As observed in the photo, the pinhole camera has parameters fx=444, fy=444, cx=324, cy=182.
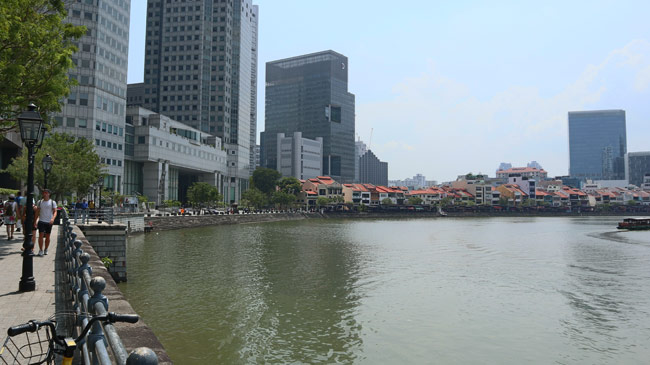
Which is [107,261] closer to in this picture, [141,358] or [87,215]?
[87,215]

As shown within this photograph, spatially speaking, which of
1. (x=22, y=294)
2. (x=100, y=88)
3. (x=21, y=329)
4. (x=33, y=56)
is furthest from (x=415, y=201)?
(x=21, y=329)

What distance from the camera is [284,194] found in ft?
464

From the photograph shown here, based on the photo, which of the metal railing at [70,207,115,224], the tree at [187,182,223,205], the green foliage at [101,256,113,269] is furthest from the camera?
the tree at [187,182,223,205]

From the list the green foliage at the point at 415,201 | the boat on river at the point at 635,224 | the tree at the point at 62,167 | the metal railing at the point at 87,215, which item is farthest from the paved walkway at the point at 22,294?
the green foliage at the point at 415,201

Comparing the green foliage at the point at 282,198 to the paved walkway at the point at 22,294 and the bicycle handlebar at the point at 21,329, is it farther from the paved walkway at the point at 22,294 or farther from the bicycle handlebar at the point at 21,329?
the bicycle handlebar at the point at 21,329

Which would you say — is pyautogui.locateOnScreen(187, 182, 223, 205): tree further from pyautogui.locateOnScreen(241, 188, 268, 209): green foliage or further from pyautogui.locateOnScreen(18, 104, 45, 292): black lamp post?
pyautogui.locateOnScreen(18, 104, 45, 292): black lamp post

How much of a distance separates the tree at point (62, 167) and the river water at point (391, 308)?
1271 cm

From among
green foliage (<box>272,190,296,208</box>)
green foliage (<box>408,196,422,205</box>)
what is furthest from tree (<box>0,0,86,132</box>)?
green foliage (<box>408,196,422,205</box>)

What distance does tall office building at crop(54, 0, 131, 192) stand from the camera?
8775cm

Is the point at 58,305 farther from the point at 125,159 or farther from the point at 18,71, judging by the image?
the point at 125,159

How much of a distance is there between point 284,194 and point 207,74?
47.9m

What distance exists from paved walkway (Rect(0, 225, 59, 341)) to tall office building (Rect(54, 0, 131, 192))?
7533 centimetres

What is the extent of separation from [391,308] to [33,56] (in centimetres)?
1967

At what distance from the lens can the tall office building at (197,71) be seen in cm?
14712
